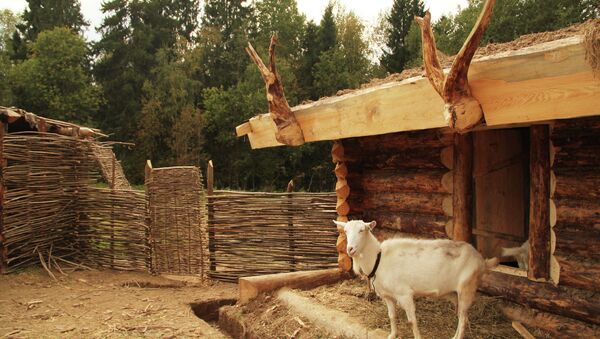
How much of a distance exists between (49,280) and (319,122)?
631 centimetres

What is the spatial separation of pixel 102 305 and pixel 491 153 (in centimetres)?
588

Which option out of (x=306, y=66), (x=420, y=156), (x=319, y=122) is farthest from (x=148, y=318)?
(x=306, y=66)

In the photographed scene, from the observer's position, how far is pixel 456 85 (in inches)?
137

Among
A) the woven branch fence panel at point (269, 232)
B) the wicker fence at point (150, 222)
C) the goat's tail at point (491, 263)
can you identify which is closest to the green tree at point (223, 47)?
the wicker fence at point (150, 222)

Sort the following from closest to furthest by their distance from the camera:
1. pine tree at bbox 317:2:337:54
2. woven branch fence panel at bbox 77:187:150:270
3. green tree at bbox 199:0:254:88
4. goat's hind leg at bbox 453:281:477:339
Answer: goat's hind leg at bbox 453:281:477:339 < woven branch fence panel at bbox 77:187:150:270 < green tree at bbox 199:0:254:88 < pine tree at bbox 317:2:337:54

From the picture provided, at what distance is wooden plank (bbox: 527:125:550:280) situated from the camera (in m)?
4.34

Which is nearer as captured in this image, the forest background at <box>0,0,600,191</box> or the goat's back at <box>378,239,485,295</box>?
the goat's back at <box>378,239,485,295</box>

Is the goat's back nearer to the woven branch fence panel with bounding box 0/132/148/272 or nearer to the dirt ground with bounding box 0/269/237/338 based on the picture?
the dirt ground with bounding box 0/269/237/338

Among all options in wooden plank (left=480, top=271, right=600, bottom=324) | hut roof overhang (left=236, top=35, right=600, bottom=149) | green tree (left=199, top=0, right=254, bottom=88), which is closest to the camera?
hut roof overhang (left=236, top=35, right=600, bottom=149)

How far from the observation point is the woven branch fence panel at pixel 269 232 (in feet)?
29.7

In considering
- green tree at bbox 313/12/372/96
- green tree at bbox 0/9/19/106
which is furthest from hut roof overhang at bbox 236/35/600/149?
green tree at bbox 0/9/19/106

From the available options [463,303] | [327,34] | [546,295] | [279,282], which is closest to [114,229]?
[279,282]

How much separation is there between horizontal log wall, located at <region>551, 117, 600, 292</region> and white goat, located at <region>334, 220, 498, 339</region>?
0.59 m

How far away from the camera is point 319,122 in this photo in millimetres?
5621
